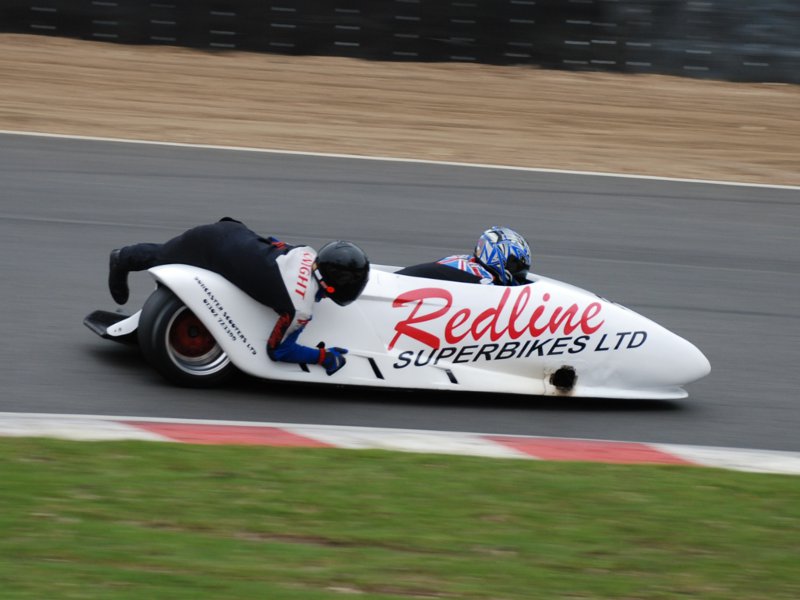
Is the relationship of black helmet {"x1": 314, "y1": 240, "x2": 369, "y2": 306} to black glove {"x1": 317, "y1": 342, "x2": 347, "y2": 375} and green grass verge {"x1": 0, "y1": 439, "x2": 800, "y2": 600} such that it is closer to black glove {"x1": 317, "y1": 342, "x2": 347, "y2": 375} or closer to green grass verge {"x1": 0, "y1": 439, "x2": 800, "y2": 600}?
black glove {"x1": 317, "y1": 342, "x2": 347, "y2": 375}

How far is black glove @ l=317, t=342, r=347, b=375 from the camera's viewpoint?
7.00m

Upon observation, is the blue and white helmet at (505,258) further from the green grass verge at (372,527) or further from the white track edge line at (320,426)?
the green grass verge at (372,527)

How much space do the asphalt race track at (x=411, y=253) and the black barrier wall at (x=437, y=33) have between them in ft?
11.9

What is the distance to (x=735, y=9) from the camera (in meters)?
15.5

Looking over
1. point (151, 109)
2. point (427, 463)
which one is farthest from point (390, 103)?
point (427, 463)

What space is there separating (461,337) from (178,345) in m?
1.53

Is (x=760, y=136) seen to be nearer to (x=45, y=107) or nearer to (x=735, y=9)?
(x=735, y=9)

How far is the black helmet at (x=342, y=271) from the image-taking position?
6.85 meters

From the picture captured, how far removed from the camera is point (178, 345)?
7.10 m

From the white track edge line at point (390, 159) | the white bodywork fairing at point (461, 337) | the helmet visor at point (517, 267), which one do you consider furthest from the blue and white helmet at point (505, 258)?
the white track edge line at point (390, 159)

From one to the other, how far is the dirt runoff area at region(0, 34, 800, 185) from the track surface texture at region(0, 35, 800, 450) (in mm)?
41

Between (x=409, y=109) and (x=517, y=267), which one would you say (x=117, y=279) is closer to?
(x=517, y=267)

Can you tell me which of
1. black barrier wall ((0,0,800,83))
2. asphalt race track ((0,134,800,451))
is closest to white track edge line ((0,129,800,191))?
asphalt race track ((0,134,800,451))

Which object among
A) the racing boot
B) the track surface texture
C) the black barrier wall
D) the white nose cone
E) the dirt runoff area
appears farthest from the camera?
the black barrier wall
